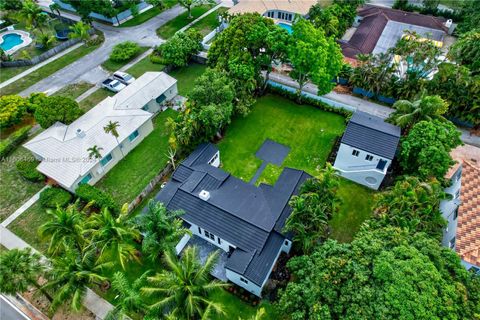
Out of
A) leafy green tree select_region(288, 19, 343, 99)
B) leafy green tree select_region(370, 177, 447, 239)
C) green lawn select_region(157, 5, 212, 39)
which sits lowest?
green lawn select_region(157, 5, 212, 39)

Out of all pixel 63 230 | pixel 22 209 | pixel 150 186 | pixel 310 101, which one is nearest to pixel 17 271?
pixel 63 230

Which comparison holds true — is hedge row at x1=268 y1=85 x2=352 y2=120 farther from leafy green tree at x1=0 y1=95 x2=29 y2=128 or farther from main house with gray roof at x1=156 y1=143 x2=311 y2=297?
leafy green tree at x1=0 y1=95 x2=29 y2=128

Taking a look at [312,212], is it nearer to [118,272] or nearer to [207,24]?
[118,272]

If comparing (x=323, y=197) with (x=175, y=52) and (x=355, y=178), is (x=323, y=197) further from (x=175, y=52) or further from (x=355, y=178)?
(x=175, y=52)

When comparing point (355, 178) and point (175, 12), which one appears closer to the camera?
point (355, 178)

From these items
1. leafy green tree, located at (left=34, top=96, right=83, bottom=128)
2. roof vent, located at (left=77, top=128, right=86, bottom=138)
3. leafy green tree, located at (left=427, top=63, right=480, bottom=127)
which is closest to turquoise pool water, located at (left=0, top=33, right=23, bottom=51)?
leafy green tree, located at (left=34, top=96, right=83, bottom=128)

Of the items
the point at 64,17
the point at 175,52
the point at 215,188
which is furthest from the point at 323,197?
the point at 64,17
